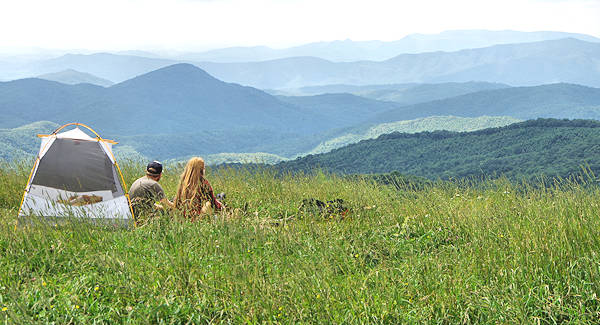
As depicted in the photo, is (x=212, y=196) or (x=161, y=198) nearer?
(x=212, y=196)

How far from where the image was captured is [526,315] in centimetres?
324

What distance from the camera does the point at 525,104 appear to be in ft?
564

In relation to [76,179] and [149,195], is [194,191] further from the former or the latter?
[76,179]

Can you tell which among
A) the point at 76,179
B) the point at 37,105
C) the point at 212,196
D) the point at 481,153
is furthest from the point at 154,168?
the point at 37,105

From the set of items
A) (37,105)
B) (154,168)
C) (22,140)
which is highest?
(154,168)

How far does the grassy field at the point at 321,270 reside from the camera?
11.3 ft

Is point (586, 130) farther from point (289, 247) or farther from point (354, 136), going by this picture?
point (354, 136)

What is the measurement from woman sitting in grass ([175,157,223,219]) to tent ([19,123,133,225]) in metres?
0.74

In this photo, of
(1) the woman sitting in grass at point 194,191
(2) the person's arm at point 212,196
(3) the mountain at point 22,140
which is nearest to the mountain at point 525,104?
(3) the mountain at point 22,140

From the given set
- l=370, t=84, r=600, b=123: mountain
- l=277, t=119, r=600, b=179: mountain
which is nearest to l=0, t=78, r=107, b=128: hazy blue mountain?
l=370, t=84, r=600, b=123: mountain

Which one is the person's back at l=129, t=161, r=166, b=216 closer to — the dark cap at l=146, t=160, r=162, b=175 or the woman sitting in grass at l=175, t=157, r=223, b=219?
the dark cap at l=146, t=160, r=162, b=175

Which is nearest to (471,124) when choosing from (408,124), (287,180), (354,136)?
(408,124)

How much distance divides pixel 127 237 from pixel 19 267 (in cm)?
108

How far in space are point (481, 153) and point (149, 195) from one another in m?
55.0
